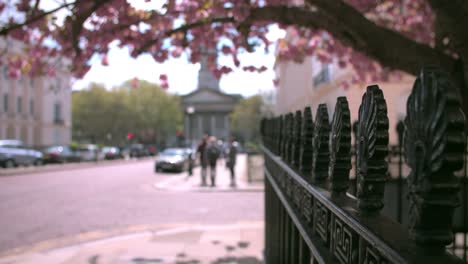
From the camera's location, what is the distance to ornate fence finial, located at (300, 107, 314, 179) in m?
1.80

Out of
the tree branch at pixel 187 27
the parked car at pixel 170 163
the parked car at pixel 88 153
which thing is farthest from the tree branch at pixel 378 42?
the parked car at pixel 88 153

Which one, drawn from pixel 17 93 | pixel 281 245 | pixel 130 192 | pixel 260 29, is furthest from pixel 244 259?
pixel 17 93

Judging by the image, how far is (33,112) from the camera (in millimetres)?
50031

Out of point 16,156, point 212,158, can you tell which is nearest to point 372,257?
point 212,158

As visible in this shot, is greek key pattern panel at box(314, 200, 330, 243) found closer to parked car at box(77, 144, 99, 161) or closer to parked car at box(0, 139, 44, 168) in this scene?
parked car at box(0, 139, 44, 168)

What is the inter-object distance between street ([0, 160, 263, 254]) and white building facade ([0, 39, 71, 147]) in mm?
30649

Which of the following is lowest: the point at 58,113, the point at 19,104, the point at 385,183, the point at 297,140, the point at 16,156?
the point at 16,156

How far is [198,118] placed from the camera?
9744 cm

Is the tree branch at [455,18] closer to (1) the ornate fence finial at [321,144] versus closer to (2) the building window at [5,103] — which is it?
(1) the ornate fence finial at [321,144]

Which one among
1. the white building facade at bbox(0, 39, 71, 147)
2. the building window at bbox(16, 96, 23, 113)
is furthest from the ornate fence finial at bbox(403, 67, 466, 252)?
the building window at bbox(16, 96, 23, 113)

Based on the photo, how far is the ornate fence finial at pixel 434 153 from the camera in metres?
0.73

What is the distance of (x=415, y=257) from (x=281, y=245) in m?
1.80

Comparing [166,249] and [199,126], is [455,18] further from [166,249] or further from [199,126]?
[199,126]

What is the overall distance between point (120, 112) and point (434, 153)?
72.2m
